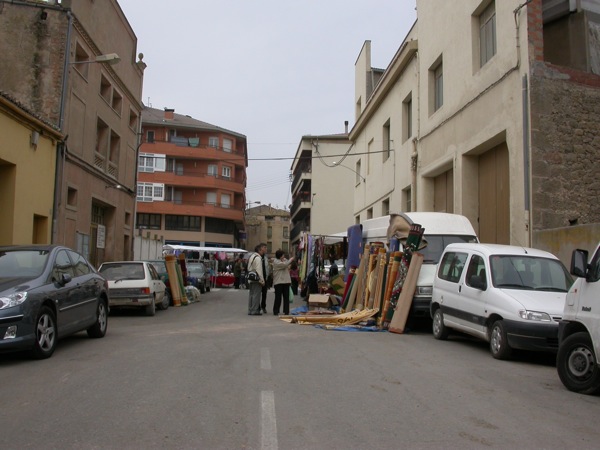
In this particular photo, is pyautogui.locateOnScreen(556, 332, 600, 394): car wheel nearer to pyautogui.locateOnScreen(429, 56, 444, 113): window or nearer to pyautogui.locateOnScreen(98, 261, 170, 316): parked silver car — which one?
pyautogui.locateOnScreen(98, 261, 170, 316): parked silver car

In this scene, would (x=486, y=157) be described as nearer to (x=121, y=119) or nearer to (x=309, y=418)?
(x=309, y=418)

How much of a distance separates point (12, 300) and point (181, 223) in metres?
54.4

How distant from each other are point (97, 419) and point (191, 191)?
57.8 metres

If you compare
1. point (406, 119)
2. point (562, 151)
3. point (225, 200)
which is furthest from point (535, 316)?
point (225, 200)

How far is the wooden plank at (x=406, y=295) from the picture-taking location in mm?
11883

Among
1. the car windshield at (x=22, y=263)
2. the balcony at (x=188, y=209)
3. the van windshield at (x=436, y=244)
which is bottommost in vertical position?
the car windshield at (x=22, y=263)

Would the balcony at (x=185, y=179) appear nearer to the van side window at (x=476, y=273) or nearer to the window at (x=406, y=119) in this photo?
the window at (x=406, y=119)

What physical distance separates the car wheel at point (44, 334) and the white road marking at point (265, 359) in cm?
299

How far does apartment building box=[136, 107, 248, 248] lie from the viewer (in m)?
60.2

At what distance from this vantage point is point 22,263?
28.5 feet

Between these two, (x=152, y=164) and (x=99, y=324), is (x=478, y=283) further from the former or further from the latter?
(x=152, y=164)

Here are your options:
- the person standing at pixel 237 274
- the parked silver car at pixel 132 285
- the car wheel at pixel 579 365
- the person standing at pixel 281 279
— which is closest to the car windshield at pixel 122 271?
the parked silver car at pixel 132 285

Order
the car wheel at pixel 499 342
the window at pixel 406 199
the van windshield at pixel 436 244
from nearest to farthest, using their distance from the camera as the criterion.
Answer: the car wheel at pixel 499 342 → the van windshield at pixel 436 244 → the window at pixel 406 199

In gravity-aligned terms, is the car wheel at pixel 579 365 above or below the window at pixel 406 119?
below
